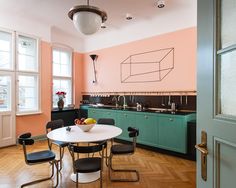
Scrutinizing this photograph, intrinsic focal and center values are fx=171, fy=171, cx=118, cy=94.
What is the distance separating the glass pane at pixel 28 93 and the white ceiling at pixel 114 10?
155 centimetres

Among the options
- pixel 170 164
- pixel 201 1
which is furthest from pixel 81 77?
pixel 201 1

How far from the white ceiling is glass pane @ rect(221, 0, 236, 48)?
301cm

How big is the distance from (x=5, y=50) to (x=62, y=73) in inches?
73.0

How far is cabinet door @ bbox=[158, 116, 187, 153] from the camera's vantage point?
3361 mm

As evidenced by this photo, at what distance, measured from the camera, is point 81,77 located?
6.30m

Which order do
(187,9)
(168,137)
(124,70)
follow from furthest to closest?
(124,70)
(187,9)
(168,137)

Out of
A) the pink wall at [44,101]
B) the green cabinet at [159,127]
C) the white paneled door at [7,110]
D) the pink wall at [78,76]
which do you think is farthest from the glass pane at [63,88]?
the green cabinet at [159,127]

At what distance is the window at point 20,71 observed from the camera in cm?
412

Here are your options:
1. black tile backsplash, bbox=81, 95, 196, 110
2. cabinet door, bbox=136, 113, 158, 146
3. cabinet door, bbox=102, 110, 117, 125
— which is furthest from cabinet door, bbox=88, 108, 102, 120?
cabinet door, bbox=136, 113, 158, 146

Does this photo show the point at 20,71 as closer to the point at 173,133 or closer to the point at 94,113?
the point at 94,113

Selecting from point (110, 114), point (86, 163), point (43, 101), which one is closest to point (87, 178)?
point (86, 163)

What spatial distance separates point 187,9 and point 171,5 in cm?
41

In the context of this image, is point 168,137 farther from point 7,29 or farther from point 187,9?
point 7,29

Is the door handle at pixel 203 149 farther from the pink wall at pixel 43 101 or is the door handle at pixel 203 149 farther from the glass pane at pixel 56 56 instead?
the glass pane at pixel 56 56
